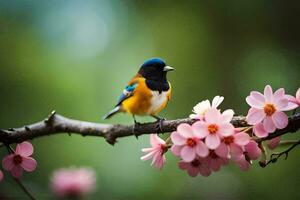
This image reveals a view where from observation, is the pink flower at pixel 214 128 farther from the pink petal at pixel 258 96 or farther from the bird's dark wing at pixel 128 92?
the bird's dark wing at pixel 128 92

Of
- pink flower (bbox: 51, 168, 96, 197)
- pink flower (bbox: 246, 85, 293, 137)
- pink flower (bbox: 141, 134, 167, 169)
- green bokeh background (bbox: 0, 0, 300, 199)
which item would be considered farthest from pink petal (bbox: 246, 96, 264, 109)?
green bokeh background (bbox: 0, 0, 300, 199)

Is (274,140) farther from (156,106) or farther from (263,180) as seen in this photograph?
(263,180)

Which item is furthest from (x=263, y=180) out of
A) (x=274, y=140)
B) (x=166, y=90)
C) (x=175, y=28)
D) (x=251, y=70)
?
(x=274, y=140)

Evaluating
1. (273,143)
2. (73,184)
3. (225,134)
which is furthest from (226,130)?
(73,184)

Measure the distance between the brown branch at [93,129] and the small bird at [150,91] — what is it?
1.10 ft

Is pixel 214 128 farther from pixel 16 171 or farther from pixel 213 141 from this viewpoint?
pixel 16 171

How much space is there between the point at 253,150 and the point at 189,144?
85 mm

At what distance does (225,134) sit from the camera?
587 millimetres

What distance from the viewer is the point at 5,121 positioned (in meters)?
2.04

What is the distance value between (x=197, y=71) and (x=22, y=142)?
1660mm

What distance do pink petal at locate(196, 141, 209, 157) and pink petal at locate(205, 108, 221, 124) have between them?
29 mm

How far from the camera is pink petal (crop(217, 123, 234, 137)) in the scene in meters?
Result: 0.58

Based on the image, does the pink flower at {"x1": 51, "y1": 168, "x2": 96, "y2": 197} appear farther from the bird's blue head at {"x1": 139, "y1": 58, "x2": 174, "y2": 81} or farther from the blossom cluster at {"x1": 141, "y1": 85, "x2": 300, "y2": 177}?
the blossom cluster at {"x1": 141, "y1": 85, "x2": 300, "y2": 177}

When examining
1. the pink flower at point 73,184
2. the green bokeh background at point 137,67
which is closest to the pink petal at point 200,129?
the pink flower at point 73,184
